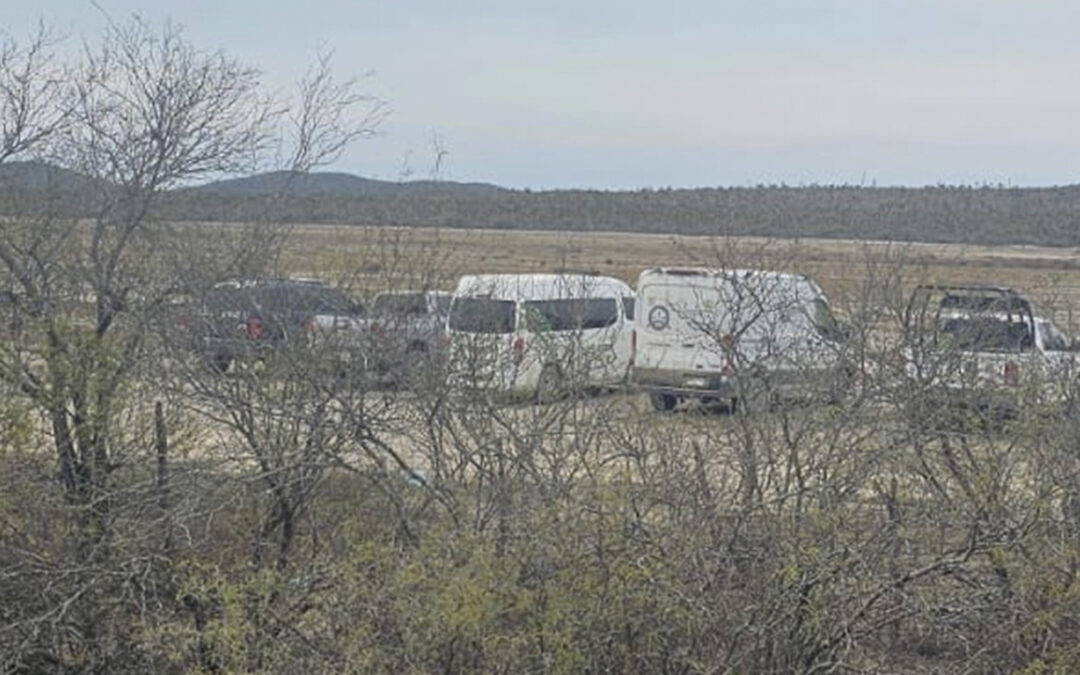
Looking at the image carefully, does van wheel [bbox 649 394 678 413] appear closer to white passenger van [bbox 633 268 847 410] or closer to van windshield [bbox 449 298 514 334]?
white passenger van [bbox 633 268 847 410]

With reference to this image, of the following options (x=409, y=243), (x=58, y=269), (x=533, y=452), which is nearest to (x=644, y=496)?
(x=533, y=452)

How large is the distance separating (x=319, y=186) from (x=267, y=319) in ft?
9.10

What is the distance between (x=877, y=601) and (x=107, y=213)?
4428 mm

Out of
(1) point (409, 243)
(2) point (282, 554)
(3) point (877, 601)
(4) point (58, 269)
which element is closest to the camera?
(3) point (877, 601)

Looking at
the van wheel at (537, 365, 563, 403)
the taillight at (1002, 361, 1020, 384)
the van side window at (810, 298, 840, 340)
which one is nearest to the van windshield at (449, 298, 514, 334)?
the van wheel at (537, 365, 563, 403)

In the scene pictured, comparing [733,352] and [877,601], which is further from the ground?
[733,352]

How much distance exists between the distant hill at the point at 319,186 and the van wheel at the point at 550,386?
285 cm

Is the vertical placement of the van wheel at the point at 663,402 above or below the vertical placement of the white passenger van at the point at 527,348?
below

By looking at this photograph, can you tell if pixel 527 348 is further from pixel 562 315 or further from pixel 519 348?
pixel 562 315

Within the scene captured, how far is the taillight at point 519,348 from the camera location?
692 centimetres

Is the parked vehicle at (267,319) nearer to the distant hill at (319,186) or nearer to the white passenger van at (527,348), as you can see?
the white passenger van at (527,348)

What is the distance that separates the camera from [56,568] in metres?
6.34

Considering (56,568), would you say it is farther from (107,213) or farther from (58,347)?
(107,213)

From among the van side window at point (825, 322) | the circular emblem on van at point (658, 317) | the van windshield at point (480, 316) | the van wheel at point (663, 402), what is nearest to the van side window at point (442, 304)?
the van windshield at point (480, 316)
